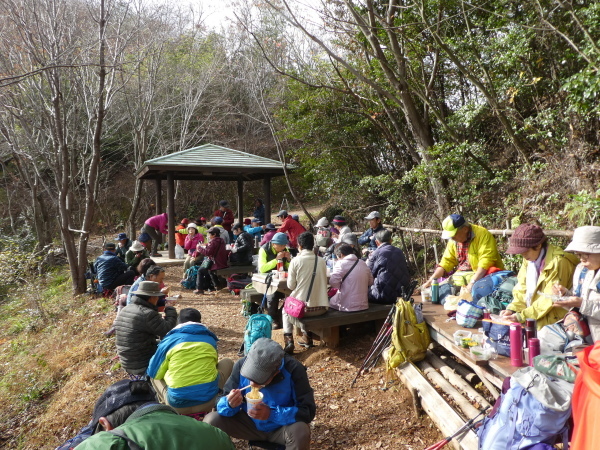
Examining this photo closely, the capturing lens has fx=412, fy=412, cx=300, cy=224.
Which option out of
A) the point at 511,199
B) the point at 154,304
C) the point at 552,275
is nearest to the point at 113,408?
the point at 154,304

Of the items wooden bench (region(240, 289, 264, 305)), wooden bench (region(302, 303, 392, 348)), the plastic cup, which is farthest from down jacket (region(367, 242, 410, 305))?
the plastic cup

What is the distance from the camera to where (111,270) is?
27.7 ft

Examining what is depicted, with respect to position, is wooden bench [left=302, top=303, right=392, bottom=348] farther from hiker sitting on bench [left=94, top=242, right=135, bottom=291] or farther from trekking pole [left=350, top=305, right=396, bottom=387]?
hiker sitting on bench [left=94, top=242, right=135, bottom=291]

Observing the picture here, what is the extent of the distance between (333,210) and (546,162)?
9.39 m

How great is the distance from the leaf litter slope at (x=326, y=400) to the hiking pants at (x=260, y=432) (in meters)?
0.85

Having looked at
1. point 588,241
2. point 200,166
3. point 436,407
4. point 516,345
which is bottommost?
point 436,407

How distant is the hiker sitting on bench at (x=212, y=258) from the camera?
8.80 metres

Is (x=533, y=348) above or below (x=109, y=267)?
above

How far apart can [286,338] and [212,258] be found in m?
3.84

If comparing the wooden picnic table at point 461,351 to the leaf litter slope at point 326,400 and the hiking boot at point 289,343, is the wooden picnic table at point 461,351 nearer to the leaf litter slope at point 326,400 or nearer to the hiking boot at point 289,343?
the leaf litter slope at point 326,400

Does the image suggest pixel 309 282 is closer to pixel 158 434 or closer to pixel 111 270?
pixel 158 434

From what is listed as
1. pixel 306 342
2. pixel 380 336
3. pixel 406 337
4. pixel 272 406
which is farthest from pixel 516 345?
pixel 306 342

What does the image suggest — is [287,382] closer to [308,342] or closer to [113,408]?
[113,408]

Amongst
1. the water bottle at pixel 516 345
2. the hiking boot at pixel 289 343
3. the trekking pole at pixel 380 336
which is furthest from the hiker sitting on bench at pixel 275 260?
the water bottle at pixel 516 345
